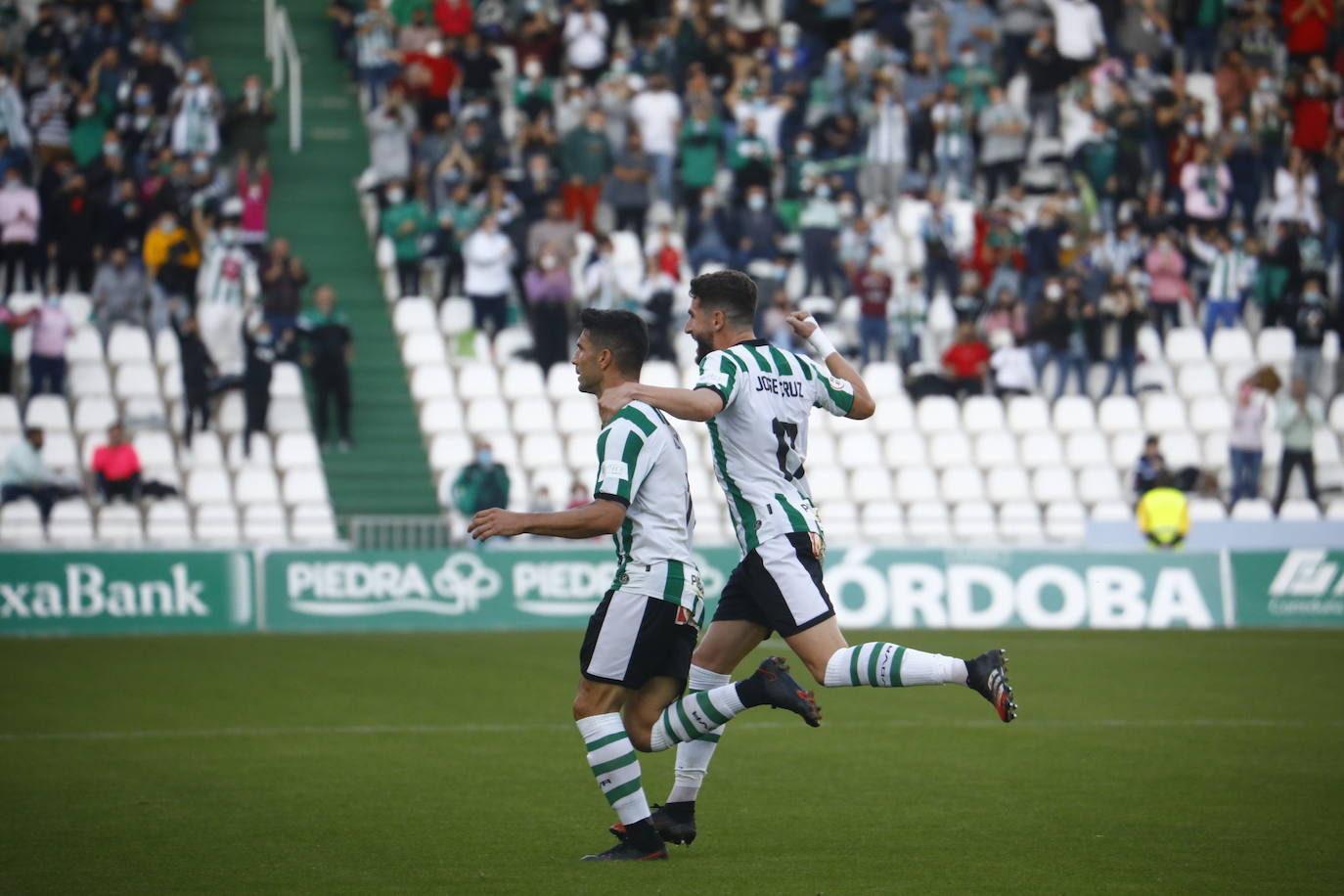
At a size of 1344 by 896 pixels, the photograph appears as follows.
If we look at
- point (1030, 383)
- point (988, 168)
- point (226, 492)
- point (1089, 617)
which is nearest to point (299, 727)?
point (226, 492)

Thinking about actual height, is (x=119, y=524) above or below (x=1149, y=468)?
above

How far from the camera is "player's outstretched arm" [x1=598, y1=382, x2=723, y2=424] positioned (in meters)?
7.29

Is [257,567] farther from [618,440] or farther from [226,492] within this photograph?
[618,440]

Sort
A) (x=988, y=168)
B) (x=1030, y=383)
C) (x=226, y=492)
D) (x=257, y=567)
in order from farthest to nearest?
(x=988, y=168)
(x=1030, y=383)
(x=226, y=492)
(x=257, y=567)

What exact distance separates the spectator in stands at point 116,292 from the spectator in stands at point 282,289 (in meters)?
1.76

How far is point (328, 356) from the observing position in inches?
922

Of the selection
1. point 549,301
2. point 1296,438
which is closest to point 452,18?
point 549,301

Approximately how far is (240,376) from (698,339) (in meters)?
16.3

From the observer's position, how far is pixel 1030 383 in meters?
25.7

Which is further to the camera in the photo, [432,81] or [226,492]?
[432,81]

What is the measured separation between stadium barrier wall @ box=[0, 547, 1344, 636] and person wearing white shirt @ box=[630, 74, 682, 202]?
7.61 metres

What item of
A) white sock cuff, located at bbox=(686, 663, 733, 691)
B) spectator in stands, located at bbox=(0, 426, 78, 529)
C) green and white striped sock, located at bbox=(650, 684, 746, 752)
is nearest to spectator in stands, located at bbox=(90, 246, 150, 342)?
spectator in stands, located at bbox=(0, 426, 78, 529)

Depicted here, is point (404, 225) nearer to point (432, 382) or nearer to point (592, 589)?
point (432, 382)

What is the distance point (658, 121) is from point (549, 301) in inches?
153
